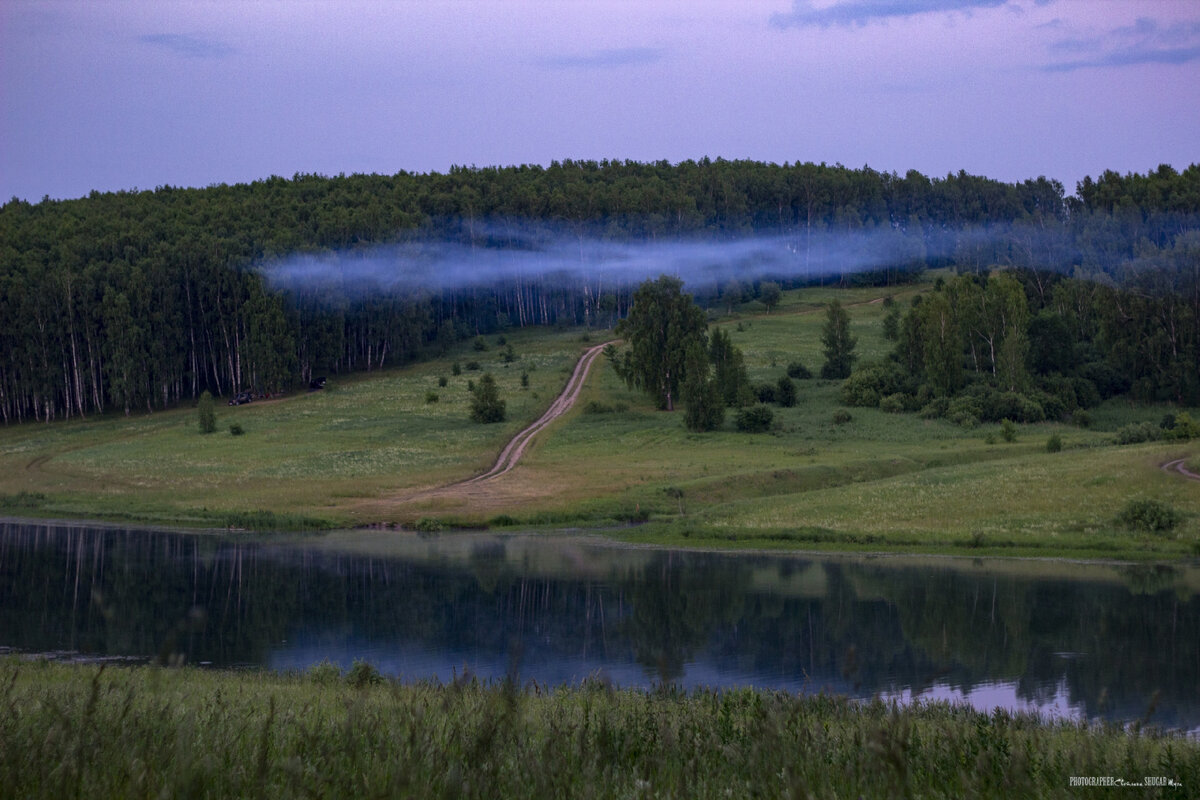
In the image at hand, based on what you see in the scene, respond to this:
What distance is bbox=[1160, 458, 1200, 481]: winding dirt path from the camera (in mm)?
44125

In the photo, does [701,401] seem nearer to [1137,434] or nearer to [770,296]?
[1137,434]

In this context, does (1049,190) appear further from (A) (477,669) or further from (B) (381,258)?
(A) (477,669)

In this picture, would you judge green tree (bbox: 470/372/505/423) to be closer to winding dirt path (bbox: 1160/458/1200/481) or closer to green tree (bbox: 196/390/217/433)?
green tree (bbox: 196/390/217/433)

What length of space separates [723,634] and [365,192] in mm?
126697

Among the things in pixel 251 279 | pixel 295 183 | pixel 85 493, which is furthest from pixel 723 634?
pixel 295 183

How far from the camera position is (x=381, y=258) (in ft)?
395

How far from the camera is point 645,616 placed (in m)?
31.0

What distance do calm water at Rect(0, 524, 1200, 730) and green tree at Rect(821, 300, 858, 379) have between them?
5520cm

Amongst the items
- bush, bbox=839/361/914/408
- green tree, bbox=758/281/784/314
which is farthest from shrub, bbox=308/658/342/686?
green tree, bbox=758/281/784/314

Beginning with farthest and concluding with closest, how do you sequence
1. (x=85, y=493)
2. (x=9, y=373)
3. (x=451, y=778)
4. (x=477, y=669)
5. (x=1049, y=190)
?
(x=1049, y=190) < (x=9, y=373) < (x=85, y=493) < (x=477, y=669) < (x=451, y=778)

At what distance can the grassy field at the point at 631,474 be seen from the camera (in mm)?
43125

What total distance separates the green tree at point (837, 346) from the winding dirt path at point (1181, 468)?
155ft

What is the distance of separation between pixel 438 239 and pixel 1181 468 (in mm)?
106626

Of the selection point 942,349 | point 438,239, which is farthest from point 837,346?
point 438,239
